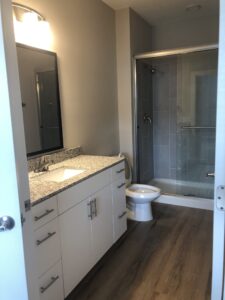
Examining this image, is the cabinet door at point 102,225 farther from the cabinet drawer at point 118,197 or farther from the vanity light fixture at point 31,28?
the vanity light fixture at point 31,28

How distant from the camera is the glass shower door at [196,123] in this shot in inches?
150

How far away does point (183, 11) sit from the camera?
139 inches

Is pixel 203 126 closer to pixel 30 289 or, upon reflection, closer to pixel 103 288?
pixel 103 288

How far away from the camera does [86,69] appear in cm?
287

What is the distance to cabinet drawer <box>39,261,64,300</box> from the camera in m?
1.57

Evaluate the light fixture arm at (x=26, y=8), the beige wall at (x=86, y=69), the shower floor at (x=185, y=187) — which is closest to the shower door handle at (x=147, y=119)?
the beige wall at (x=86, y=69)

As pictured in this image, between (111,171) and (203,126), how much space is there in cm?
215

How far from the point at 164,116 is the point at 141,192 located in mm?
1641

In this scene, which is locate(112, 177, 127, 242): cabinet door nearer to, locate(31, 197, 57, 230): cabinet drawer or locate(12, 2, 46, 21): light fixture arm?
locate(31, 197, 57, 230): cabinet drawer

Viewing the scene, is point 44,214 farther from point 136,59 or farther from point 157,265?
point 136,59

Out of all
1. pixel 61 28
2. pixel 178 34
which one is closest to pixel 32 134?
pixel 61 28

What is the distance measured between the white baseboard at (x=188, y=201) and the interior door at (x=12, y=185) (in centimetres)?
272

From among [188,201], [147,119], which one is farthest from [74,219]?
[147,119]

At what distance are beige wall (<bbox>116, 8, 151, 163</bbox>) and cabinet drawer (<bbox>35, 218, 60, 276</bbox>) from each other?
2169 mm
